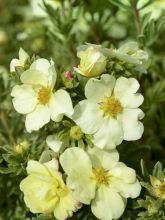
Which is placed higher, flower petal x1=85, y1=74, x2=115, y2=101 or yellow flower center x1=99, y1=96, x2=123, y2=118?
flower petal x1=85, y1=74, x2=115, y2=101

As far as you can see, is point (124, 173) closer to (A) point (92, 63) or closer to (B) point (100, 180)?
(B) point (100, 180)

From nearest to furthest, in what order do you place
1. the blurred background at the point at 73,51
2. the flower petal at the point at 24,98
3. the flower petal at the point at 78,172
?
the flower petal at the point at 78,172 < the flower petal at the point at 24,98 < the blurred background at the point at 73,51

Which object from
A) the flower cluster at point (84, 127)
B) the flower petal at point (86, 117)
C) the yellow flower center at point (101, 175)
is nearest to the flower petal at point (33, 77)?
the flower cluster at point (84, 127)

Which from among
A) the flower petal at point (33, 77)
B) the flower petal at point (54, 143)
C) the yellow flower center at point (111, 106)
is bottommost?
the flower petal at point (54, 143)

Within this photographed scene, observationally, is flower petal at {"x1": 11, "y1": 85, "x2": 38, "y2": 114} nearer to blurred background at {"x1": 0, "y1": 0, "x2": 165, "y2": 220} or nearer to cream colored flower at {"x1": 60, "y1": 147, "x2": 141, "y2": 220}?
blurred background at {"x1": 0, "y1": 0, "x2": 165, "y2": 220}

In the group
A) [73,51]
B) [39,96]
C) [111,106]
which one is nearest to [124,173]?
[111,106]

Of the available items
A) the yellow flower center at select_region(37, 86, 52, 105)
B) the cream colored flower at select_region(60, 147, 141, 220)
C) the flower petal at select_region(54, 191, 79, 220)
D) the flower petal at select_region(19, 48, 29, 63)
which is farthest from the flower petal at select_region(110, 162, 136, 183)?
the flower petal at select_region(19, 48, 29, 63)

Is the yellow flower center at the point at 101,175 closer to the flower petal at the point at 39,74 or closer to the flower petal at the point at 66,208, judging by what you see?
the flower petal at the point at 66,208
